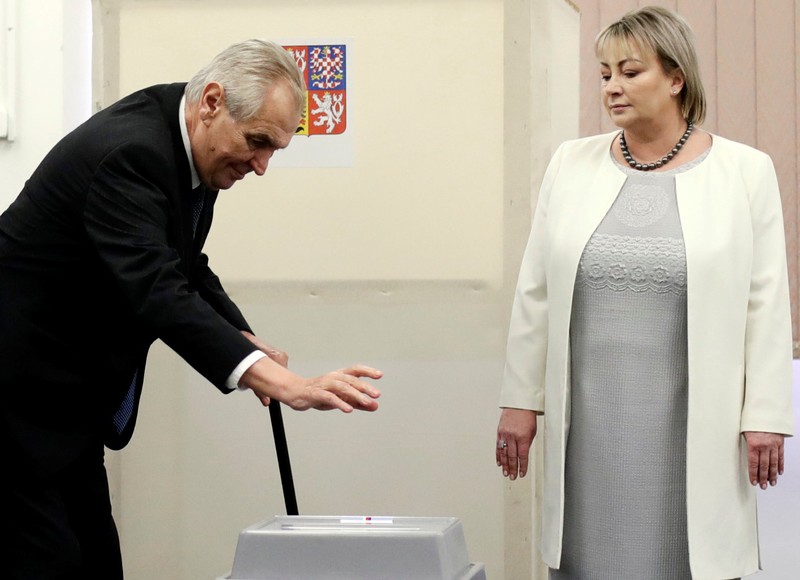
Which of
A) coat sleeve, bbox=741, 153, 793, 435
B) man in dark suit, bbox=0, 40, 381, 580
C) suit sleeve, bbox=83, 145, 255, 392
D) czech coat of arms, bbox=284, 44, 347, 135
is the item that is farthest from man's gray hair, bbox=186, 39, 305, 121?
czech coat of arms, bbox=284, 44, 347, 135

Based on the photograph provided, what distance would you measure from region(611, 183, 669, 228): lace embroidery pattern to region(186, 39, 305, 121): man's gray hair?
57 cm

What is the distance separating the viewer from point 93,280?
62.8 inches

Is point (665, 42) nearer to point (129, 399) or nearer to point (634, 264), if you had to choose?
point (634, 264)

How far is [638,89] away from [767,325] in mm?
435

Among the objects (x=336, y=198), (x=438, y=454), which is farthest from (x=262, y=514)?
(x=336, y=198)

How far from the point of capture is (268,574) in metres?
1.44

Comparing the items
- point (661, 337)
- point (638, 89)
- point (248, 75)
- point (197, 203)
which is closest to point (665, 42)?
point (638, 89)

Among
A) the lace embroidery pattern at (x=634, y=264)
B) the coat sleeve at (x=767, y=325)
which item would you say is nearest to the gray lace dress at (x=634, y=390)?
the lace embroidery pattern at (x=634, y=264)

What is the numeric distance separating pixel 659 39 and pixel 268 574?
105 cm

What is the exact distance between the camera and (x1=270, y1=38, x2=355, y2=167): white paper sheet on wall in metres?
2.58

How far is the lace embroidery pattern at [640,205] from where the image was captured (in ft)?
5.75

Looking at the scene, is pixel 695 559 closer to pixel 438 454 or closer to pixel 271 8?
pixel 438 454

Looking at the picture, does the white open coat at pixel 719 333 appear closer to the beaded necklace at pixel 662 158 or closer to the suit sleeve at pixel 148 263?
the beaded necklace at pixel 662 158

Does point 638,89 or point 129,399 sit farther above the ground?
point 638,89
